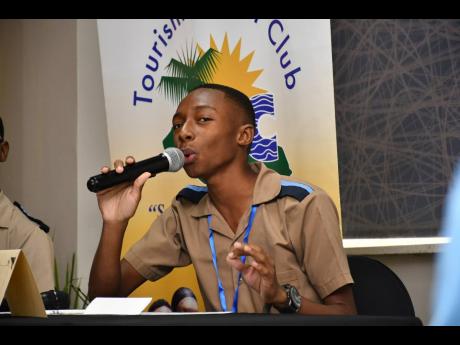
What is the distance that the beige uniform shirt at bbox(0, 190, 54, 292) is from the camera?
2441mm

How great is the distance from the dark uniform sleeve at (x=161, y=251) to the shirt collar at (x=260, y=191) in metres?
0.11

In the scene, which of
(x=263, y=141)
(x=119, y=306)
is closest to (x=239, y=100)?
(x=263, y=141)

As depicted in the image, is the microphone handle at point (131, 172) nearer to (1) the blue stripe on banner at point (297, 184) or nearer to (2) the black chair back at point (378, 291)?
(1) the blue stripe on banner at point (297, 184)

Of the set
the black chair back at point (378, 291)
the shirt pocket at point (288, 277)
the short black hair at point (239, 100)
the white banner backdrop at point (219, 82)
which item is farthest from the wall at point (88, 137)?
the black chair back at point (378, 291)

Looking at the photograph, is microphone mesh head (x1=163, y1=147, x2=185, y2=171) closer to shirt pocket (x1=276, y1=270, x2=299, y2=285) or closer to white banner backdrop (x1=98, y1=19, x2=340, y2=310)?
shirt pocket (x1=276, y1=270, x2=299, y2=285)

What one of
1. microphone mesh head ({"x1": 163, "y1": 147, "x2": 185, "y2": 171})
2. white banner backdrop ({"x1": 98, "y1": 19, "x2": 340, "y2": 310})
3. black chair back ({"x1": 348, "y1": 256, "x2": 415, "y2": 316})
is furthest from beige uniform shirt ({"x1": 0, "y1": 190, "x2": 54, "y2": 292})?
black chair back ({"x1": 348, "y1": 256, "x2": 415, "y2": 316})

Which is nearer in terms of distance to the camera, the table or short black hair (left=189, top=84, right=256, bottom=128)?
the table

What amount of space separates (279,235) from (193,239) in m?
0.31

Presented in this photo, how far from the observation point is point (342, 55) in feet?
10.1

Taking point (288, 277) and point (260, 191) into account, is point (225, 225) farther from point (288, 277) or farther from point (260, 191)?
point (288, 277)

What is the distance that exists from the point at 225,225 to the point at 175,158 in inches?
11.5

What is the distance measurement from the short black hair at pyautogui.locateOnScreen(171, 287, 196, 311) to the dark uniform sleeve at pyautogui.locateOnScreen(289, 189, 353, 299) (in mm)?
724
